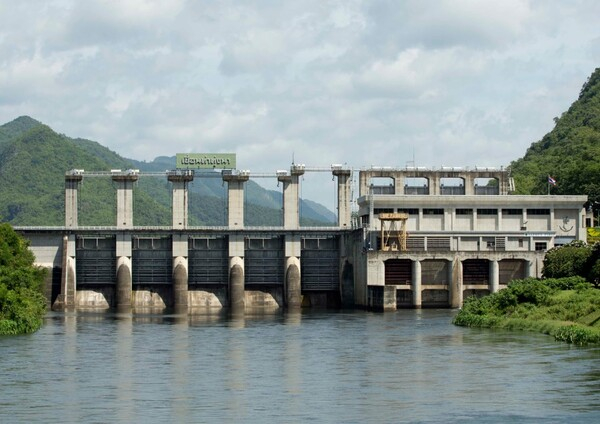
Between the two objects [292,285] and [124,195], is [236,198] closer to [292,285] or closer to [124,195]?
[292,285]

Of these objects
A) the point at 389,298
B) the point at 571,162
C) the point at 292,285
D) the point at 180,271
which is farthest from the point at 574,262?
the point at 571,162

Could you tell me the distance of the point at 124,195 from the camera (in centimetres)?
13338

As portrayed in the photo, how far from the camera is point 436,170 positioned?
132750 millimetres

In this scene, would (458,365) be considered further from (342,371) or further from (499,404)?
(499,404)

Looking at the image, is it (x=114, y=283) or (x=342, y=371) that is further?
(x=114, y=283)

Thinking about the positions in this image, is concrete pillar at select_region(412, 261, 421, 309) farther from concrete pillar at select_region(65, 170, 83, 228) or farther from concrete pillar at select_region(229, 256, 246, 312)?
concrete pillar at select_region(65, 170, 83, 228)

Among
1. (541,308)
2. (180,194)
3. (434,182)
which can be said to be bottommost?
(541,308)

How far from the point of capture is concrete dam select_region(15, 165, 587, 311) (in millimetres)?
124938

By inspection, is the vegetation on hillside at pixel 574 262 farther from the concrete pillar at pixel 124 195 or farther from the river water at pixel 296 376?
the concrete pillar at pixel 124 195

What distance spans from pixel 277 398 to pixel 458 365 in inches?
575

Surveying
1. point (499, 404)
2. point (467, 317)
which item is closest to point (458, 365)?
point (499, 404)

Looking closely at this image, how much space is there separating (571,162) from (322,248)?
141 feet

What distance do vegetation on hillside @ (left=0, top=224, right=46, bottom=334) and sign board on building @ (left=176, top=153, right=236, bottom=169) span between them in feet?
94.3

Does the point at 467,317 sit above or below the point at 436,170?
below
